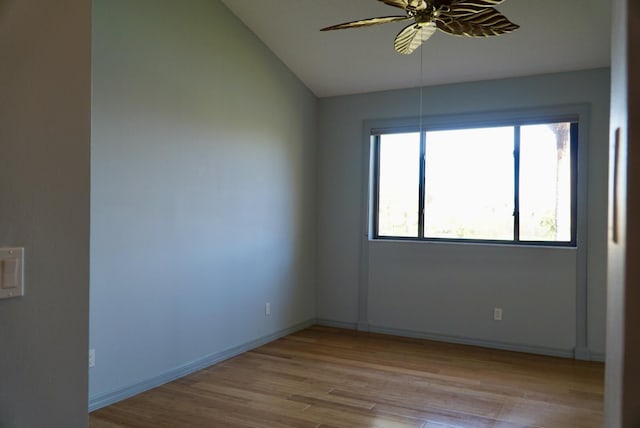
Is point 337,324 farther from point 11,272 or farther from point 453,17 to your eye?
point 11,272

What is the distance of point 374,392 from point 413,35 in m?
2.38

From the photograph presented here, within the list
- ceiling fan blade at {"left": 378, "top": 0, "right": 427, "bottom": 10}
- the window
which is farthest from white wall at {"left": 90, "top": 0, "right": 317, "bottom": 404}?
ceiling fan blade at {"left": 378, "top": 0, "right": 427, "bottom": 10}

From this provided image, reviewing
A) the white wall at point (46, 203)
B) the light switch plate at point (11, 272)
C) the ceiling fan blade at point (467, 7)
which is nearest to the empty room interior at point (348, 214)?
the ceiling fan blade at point (467, 7)

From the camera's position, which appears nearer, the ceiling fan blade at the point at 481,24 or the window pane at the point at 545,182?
the ceiling fan blade at the point at 481,24

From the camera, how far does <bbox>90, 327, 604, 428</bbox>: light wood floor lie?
2.90 meters

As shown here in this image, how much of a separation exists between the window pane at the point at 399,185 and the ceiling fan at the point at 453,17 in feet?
7.59

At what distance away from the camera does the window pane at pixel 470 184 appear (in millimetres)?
4656

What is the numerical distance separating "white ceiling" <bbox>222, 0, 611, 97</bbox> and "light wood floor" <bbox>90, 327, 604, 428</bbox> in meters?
2.63

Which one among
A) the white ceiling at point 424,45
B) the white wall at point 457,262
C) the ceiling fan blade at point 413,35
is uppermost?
the white ceiling at point 424,45

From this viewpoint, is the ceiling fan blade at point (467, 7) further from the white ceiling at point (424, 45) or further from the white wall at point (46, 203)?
the white wall at point (46, 203)

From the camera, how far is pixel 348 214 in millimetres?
5324

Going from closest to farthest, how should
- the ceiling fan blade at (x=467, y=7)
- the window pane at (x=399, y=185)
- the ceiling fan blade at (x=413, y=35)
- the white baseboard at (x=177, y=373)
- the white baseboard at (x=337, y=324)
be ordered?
the ceiling fan blade at (x=467, y=7) < the ceiling fan blade at (x=413, y=35) < the white baseboard at (x=177, y=373) < the window pane at (x=399, y=185) < the white baseboard at (x=337, y=324)

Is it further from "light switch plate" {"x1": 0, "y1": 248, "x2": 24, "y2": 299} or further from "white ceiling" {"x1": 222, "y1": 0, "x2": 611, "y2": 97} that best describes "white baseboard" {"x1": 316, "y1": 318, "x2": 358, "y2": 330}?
"light switch plate" {"x1": 0, "y1": 248, "x2": 24, "y2": 299}

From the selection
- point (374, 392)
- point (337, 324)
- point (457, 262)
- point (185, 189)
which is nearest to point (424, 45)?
point (457, 262)
